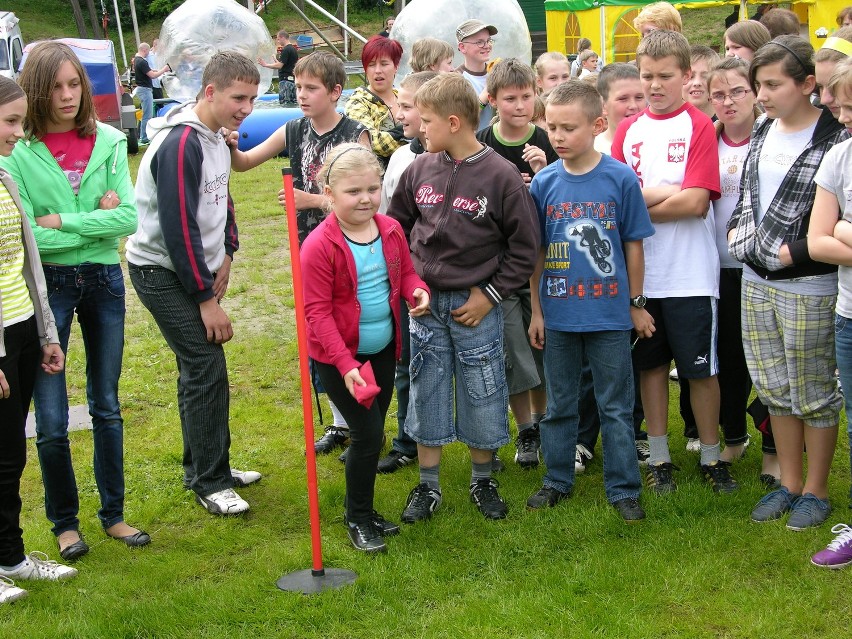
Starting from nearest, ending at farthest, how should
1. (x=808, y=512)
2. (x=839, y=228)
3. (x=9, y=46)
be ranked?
1. (x=839, y=228)
2. (x=808, y=512)
3. (x=9, y=46)

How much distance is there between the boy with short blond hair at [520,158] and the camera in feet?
16.0

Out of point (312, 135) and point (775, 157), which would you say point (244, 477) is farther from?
point (775, 157)

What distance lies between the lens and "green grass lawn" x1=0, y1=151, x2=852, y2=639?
11.9ft

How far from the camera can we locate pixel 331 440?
5.55 meters

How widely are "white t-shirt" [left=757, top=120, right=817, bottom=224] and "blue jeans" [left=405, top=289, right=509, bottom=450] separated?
1.33 m

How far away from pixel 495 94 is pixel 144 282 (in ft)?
6.76

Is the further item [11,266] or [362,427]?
[362,427]

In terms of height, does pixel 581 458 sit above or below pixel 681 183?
below

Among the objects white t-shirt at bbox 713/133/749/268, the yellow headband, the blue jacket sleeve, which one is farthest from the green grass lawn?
the yellow headband

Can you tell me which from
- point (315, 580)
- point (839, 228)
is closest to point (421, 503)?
point (315, 580)

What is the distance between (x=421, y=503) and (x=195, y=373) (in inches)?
50.6

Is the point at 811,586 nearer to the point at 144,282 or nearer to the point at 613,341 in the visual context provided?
the point at 613,341

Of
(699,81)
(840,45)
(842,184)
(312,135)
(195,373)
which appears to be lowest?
(195,373)

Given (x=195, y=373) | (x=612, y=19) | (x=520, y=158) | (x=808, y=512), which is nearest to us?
(x=808, y=512)
